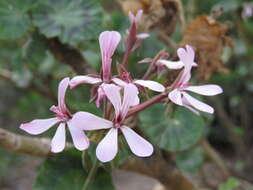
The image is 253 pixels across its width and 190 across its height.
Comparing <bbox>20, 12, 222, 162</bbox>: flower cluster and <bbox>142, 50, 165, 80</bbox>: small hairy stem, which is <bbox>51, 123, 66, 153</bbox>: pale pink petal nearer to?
<bbox>20, 12, 222, 162</bbox>: flower cluster

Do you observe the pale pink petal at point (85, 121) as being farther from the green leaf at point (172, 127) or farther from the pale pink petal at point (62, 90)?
the green leaf at point (172, 127)

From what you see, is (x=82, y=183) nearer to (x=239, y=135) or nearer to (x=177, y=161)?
(x=177, y=161)

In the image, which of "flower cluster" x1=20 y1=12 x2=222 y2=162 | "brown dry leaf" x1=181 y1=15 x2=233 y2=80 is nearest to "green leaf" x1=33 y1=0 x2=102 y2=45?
"brown dry leaf" x1=181 y1=15 x2=233 y2=80

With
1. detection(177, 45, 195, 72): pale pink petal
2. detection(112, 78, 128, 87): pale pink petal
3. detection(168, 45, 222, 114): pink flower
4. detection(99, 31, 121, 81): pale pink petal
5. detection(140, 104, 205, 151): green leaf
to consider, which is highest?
detection(99, 31, 121, 81): pale pink petal

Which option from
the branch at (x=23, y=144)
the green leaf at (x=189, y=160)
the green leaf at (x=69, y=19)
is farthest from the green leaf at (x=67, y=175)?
the green leaf at (x=189, y=160)

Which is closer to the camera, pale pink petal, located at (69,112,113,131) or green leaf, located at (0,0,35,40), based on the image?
pale pink petal, located at (69,112,113,131)

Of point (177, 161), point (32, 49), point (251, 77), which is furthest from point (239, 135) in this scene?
point (32, 49)

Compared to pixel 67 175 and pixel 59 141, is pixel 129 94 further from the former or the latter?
pixel 67 175
